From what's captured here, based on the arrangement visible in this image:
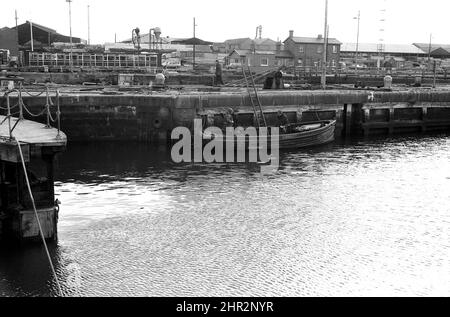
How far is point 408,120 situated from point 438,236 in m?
29.8

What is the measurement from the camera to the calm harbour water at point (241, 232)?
16406 mm

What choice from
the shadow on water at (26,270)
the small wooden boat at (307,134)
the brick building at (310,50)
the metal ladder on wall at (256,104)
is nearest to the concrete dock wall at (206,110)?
→ the metal ladder on wall at (256,104)

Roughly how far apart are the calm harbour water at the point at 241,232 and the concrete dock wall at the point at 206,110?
501 cm

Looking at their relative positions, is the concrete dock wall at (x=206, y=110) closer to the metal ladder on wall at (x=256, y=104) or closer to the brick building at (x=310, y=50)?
the metal ladder on wall at (x=256, y=104)

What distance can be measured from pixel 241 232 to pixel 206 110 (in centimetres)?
2001

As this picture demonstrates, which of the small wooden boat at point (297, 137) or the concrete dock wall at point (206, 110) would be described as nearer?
the small wooden boat at point (297, 137)

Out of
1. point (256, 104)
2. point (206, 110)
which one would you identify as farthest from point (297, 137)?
point (206, 110)

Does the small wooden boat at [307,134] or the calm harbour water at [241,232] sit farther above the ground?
the small wooden boat at [307,134]

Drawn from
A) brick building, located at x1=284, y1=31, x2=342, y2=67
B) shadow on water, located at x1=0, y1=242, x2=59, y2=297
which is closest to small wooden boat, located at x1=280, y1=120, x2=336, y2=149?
shadow on water, located at x1=0, y1=242, x2=59, y2=297

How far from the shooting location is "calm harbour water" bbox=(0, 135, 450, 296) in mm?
16406

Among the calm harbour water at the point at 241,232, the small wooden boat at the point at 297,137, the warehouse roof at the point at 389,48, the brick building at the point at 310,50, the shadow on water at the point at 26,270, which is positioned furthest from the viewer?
the warehouse roof at the point at 389,48

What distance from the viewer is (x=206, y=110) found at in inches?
1565

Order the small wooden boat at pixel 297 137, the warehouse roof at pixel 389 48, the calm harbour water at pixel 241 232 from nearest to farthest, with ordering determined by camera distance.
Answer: the calm harbour water at pixel 241 232 → the small wooden boat at pixel 297 137 → the warehouse roof at pixel 389 48
